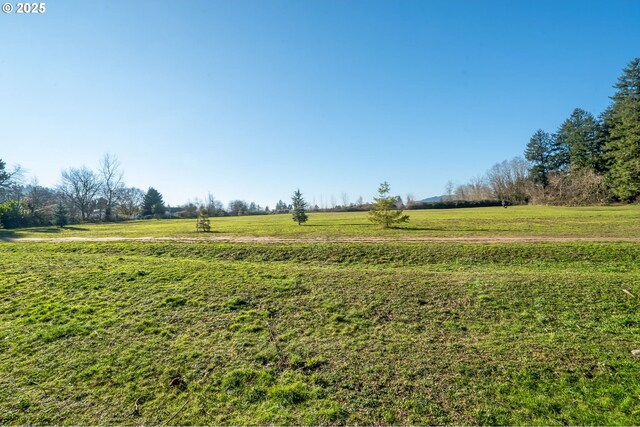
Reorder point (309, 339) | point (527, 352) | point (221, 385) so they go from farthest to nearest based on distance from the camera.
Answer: point (309, 339), point (527, 352), point (221, 385)

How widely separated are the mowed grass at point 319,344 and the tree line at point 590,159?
55910mm

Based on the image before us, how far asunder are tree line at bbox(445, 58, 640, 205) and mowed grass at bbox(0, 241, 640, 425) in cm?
5591

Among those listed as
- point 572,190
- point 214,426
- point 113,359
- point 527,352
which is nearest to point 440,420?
point 527,352

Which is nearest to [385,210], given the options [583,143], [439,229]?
[439,229]

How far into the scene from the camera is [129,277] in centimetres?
1150

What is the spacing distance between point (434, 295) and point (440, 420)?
498 centimetres

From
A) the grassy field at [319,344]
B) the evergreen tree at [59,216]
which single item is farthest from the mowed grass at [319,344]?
the evergreen tree at [59,216]

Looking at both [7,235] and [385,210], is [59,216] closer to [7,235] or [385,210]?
[7,235]

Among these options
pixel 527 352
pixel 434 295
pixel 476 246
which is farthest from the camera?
pixel 476 246

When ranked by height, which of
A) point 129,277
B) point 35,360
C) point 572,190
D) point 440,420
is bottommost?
point 440,420

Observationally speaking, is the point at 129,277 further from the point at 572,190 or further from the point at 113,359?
the point at 572,190

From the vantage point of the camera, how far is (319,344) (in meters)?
6.89

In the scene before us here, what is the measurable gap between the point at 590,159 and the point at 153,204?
103984 millimetres

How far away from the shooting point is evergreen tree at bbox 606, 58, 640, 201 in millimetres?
48375
